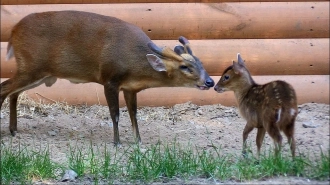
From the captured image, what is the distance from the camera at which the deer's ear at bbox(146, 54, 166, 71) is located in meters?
7.77

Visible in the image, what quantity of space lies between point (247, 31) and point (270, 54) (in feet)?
1.41

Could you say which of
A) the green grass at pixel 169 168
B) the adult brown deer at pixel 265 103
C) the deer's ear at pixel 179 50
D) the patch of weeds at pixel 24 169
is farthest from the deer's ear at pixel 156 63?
the patch of weeds at pixel 24 169

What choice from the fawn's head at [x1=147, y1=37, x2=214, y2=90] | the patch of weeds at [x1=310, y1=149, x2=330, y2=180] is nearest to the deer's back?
the fawn's head at [x1=147, y1=37, x2=214, y2=90]

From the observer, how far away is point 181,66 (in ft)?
25.8

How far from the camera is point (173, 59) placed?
786cm

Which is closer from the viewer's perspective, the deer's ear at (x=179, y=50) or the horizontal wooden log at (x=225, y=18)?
the deer's ear at (x=179, y=50)

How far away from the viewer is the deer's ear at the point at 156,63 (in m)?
7.77

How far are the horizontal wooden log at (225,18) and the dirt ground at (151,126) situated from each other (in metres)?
0.99

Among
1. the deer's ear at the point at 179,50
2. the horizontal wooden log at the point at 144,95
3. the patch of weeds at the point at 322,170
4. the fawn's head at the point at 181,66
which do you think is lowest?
the patch of weeds at the point at 322,170

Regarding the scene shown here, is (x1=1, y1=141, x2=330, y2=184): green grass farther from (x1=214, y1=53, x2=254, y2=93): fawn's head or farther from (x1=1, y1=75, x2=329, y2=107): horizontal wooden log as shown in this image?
(x1=1, y1=75, x2=329, y2=107): horizontal wooden log

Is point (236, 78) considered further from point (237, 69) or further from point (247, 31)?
point (247, 31)

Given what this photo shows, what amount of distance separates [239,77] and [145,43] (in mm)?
1363

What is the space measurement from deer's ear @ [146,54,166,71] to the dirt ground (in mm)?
824

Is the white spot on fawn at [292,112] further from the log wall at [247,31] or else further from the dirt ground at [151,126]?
the log wall at [247,31]
